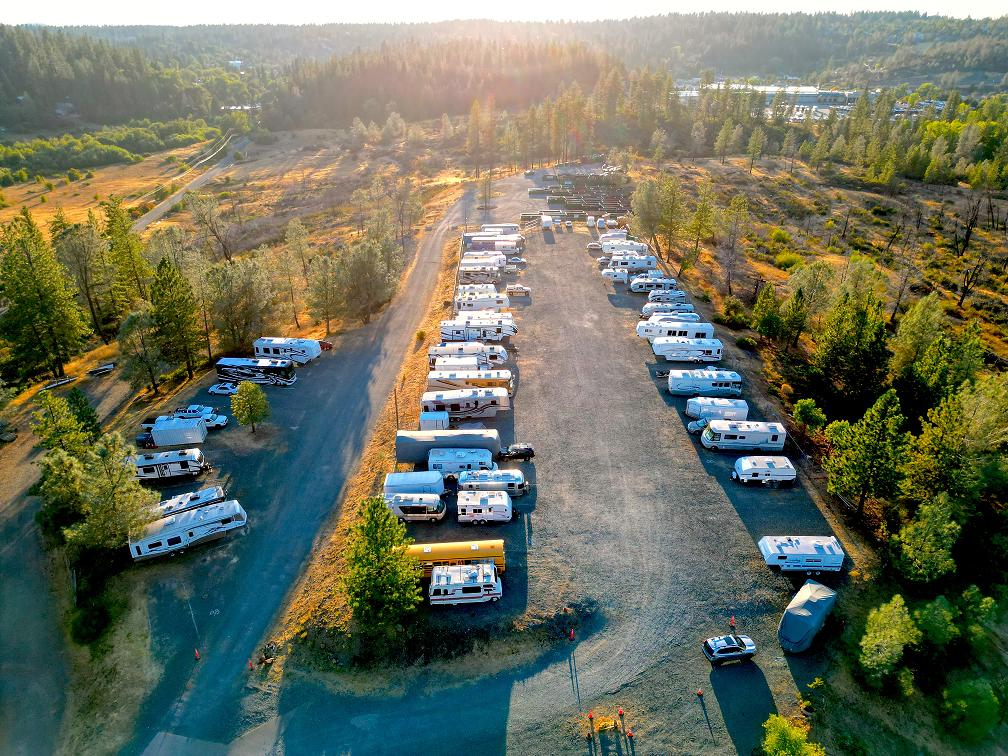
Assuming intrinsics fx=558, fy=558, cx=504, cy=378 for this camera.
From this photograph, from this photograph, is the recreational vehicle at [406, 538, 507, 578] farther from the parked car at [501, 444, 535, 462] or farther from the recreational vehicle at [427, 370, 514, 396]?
the recreational vehicle at [427, 370, 514, 396]

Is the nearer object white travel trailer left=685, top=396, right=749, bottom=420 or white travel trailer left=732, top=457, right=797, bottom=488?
white travel trailer left=732, top=457, right=797, bottom=488

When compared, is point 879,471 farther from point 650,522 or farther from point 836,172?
point 836,172

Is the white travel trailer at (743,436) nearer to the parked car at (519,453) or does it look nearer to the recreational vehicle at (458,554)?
the parked car at (519,453)

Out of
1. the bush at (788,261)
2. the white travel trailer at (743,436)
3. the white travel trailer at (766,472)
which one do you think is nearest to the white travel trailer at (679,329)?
the white travel trailer at (743,436)

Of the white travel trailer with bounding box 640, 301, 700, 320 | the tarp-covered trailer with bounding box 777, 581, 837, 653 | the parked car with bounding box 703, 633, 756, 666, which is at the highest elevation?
the white travel trailer with bounding box 640, 301, 700, 320

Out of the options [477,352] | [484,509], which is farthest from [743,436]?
[477,352]

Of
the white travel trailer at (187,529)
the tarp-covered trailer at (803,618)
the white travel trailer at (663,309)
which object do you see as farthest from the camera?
the white travel trailer at (663,309)

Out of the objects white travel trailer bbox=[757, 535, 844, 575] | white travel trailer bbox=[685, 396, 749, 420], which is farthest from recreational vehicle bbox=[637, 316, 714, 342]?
white travel trailer bbox=[757, 535, 844, 575]

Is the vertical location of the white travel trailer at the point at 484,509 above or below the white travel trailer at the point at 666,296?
below
